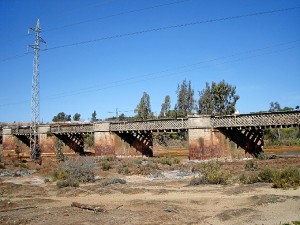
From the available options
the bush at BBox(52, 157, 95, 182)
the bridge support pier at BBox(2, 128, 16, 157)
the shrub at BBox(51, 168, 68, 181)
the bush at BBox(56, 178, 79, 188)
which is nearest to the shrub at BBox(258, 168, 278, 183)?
the bush at BBox(52, 157, 95, 182)

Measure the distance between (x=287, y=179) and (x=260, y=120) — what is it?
1346cm

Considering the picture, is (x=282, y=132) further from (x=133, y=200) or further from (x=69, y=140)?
(x=133, y=200)

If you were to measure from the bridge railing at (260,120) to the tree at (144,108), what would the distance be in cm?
4187

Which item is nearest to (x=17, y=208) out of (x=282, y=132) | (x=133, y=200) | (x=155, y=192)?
(x=133, y=200)

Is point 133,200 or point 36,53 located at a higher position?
point 36,53

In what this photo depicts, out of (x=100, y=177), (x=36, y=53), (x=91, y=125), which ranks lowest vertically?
(x=100, y=177)

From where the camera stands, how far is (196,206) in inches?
471

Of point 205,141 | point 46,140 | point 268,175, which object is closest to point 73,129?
point 46,140

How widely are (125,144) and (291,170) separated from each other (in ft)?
80.7

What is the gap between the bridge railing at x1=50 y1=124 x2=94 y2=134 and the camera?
41062 mm

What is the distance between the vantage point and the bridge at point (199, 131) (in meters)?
28.3

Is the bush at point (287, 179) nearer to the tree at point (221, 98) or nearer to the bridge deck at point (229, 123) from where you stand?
the bridge deck at point (229, 123)

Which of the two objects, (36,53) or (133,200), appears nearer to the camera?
(133,200)

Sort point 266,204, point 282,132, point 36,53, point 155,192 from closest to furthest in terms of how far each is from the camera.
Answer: point 266,204
point 155,192
point 36,53
point 282,132
